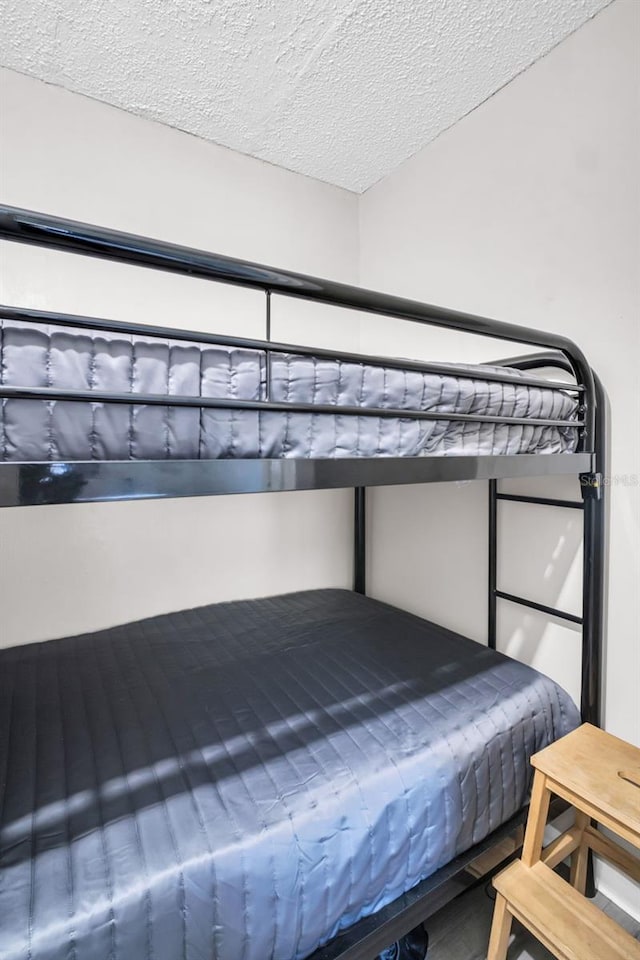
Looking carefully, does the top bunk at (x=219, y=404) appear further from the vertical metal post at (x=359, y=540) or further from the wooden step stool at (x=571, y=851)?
the vertical metal post at (x=359, y=540)

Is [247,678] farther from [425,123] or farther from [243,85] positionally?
[425,123]

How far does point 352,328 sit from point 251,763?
197 cm

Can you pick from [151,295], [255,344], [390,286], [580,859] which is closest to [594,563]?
[580,859]

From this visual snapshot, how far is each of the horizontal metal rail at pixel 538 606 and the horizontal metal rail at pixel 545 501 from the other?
1.12 feet

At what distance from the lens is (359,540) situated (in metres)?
2.37

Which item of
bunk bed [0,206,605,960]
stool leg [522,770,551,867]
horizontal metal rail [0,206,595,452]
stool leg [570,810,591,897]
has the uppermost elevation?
horizontal metal rail [0,206,595,452]

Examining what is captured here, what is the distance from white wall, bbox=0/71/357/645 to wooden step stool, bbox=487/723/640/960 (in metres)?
1.36

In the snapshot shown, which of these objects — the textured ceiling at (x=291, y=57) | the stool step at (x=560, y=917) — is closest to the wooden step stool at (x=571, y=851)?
the stool step at (x=560, y=917)

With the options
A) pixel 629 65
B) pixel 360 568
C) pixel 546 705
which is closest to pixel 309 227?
pixel 629 65

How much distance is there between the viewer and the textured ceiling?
1.36m

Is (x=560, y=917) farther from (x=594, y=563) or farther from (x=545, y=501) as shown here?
(x=545, y=501)

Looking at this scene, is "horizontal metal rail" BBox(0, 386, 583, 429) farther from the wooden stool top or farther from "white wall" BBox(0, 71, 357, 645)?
"white wall" BBox(0, 71, 357, 645)

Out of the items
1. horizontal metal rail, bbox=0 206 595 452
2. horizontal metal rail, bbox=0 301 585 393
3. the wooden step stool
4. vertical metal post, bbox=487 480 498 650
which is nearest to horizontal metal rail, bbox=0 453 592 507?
horizontal metal rail, bbox=0 301 585 393

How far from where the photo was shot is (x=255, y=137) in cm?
192
